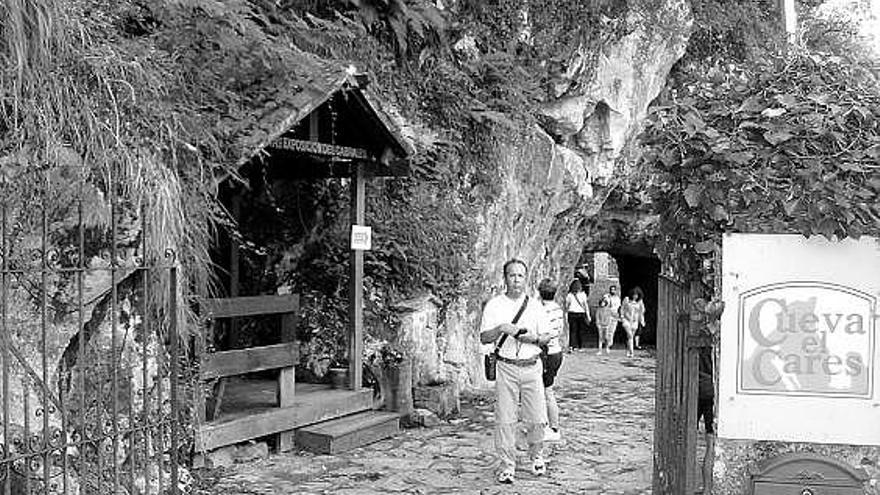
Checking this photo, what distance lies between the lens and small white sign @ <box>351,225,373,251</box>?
9242mm

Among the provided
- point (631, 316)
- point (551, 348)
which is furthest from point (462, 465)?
point (631, 316)

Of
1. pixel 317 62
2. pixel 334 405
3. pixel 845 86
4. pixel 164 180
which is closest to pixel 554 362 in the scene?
pixel 334 405

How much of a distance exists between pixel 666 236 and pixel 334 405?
5071mm

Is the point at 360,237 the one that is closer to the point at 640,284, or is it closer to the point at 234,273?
the point at 234,273

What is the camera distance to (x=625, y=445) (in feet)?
29.7

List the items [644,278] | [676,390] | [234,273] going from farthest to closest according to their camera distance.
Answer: [644,278], [234,273], [676,390]

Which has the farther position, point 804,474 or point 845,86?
point 845,86

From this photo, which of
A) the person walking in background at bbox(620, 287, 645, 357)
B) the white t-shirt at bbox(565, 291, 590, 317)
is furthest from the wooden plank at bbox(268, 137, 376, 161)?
the white t-shirt at bbox(565, 291, 590, 317)

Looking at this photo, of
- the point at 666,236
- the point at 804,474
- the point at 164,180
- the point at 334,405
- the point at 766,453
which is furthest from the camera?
the point at 334,405

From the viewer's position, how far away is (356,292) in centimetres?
941

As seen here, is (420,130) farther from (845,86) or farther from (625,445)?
(845,86)

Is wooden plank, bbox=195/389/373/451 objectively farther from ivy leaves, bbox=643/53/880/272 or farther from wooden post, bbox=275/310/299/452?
ivy leaves, bbox=643/53/880/272

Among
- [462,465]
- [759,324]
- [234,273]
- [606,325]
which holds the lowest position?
[462,465]

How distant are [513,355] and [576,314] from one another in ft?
49.8
